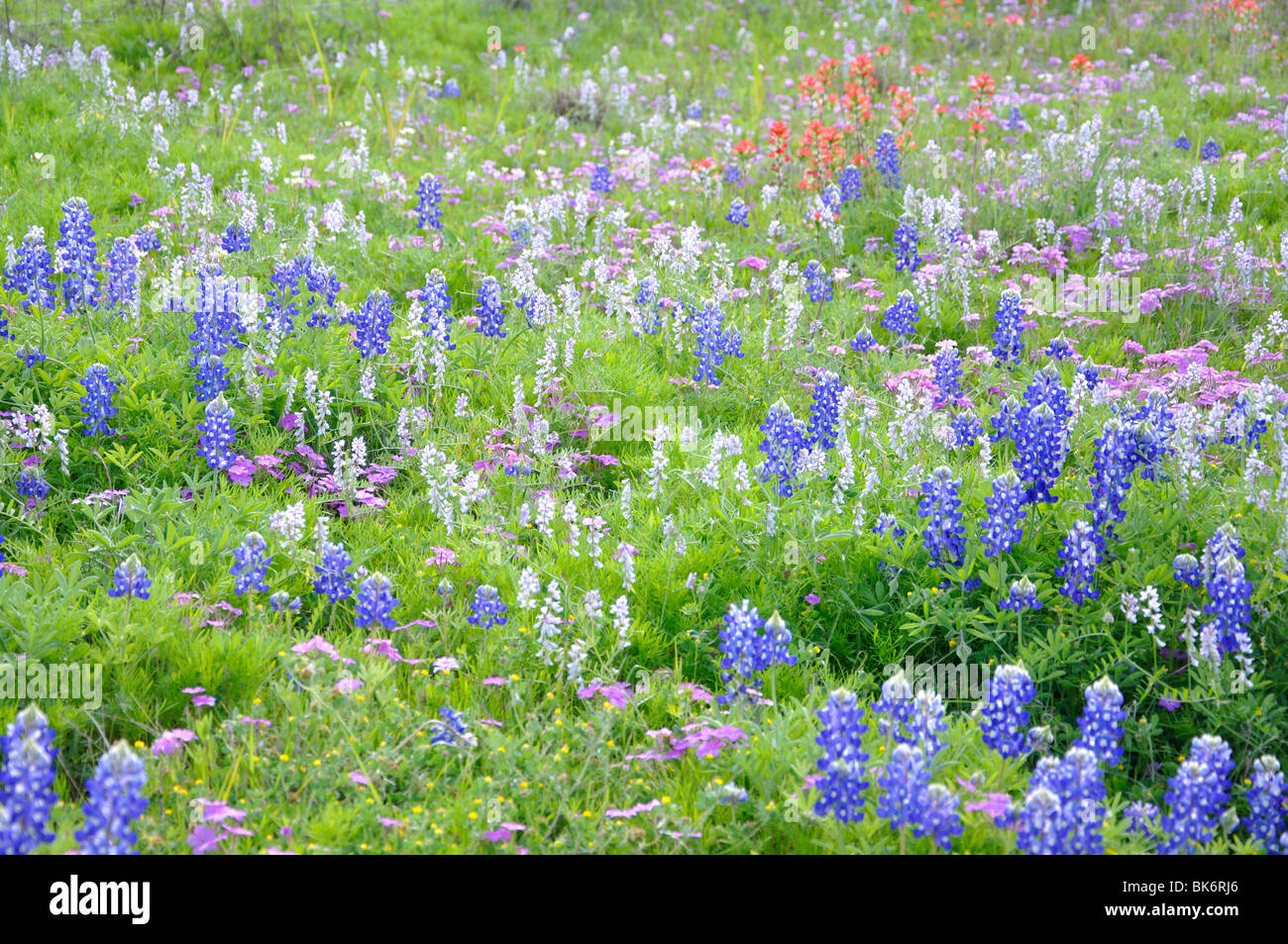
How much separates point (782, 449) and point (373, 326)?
7.58ft

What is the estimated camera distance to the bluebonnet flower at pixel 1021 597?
3844mm

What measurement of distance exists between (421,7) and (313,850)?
1286 centimetres

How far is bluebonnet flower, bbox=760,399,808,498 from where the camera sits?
4586 millimetres

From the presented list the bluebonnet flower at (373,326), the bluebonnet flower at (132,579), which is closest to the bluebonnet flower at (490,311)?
the bluebonnet flower at (373,326)

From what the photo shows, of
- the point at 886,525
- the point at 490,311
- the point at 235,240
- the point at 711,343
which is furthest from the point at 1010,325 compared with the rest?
the point at 235,240

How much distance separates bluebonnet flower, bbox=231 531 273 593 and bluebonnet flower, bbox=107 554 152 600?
0.29 metres

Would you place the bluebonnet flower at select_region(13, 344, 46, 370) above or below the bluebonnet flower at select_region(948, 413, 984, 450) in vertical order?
above

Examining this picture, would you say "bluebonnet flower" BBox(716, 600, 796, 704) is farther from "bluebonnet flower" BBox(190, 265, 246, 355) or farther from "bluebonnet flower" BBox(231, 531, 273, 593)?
"bluebonnet flower" BBox(190, 265, 246, 355)

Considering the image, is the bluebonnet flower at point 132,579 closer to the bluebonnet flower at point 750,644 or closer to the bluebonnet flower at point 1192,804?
the bluebonnet flower at point 750,644

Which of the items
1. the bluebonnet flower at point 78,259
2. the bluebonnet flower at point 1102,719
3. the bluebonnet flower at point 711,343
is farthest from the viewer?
the bluebonnet flower at point 711,343

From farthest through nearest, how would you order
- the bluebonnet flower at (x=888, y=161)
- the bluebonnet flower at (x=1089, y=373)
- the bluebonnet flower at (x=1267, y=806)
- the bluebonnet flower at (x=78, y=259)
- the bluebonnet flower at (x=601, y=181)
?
the bluebonnet flower at (x=601, y=181), the bluebonnet flower at (x=888, y=161), the bluebonnet flower at (x=78, y=259), the bluebonnet flower at (x=1089, y=373), the bluebonnet flower at (x=1267, y=806)

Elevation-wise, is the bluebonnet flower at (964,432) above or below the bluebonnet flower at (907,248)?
below

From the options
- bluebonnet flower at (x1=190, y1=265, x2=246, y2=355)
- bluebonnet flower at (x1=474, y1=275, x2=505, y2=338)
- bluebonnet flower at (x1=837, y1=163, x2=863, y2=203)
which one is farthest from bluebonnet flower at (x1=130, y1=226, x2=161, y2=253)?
bluebonnet flower at (x1=837, y1=163, x2=863, y2=203)

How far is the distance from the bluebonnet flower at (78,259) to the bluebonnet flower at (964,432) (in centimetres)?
447
